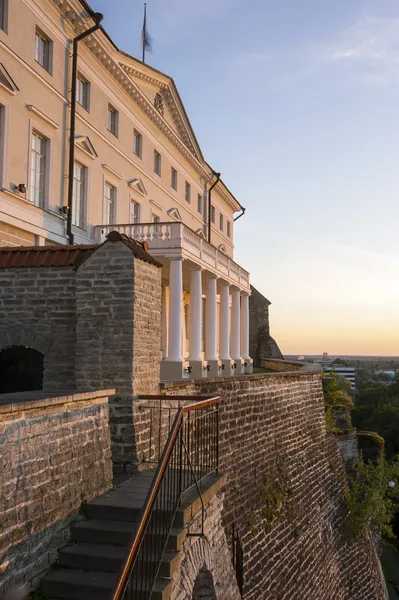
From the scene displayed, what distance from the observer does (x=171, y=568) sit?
5.32m

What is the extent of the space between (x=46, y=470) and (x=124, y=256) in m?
3.65

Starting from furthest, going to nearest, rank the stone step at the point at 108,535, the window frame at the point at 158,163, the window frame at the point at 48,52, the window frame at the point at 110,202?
the window frame at the point at 158,163 → the window frame at the point at 110,202 → the window frame at the point at 48,52 → the stone step at the point at 108,535

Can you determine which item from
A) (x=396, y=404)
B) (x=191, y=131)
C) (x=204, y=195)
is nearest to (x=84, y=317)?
(x=191, y=131)

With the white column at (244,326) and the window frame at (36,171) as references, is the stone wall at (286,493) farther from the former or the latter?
the white column at (244,326)

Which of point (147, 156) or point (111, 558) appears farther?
point (147, 156)

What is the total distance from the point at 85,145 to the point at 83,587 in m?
15.5

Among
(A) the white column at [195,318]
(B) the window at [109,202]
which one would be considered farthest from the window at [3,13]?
(A) the white column at [195,318]

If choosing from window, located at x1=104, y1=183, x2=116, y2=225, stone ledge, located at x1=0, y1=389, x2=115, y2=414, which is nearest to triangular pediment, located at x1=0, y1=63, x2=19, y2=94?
window, located at x1=104, y1=183, x2=116, y2=225

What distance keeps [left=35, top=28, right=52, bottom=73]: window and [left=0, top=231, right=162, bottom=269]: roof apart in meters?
8.86

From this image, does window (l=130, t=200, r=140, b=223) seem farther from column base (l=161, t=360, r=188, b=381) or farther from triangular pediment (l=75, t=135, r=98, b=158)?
column base (l=161, t=360, r=188, b=381)

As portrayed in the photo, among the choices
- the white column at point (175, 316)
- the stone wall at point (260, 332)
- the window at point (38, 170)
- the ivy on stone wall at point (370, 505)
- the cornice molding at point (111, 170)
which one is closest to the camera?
the window at point (38, 170)

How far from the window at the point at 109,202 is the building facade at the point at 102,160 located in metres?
0.04

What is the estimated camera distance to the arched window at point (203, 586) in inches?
278

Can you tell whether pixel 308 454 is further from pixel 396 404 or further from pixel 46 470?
pixel 396 404
